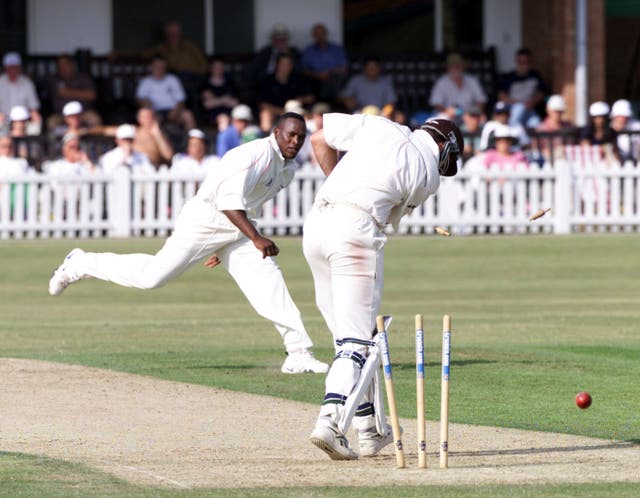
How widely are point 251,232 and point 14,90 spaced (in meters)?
15.3

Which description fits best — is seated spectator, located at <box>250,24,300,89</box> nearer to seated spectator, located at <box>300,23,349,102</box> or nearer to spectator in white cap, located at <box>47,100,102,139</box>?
seated spectator, located at <box>300,23,349,102</box>

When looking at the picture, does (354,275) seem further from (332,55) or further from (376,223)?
(332,55)

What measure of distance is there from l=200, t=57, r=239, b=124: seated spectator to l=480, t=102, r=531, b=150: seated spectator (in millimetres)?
4241

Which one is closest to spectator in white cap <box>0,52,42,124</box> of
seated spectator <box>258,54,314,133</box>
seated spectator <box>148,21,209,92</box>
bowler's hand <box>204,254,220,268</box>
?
seated spectator <box>148,21,209,92</box>

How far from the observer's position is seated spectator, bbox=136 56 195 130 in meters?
25.4

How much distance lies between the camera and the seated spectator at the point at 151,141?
23.8 meters

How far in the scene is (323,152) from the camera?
8.40 m

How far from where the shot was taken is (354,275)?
25.9 ft

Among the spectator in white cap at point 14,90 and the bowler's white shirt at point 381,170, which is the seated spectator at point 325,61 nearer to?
the spectator in white cap at point 14,90

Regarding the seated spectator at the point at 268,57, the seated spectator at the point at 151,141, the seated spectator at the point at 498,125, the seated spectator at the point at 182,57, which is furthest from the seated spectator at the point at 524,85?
the seated spectator at the point at 151,141

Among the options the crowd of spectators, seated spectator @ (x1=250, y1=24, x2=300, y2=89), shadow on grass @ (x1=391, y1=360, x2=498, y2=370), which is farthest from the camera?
seated spectator @ (x1=250, y1=24, x2=300, y2=89)

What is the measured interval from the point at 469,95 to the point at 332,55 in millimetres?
2432

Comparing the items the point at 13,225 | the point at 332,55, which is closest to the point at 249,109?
the point at 332,55

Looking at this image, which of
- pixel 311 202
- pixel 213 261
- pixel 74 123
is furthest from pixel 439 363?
pixel 74 123
